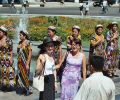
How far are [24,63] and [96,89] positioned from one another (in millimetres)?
5798

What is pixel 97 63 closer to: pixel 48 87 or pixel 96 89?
pixel 96 89

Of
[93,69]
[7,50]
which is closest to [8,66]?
[7,50]

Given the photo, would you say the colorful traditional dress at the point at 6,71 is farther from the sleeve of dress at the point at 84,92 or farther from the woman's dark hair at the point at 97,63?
→ the sleeve of dress at the point at 84,92

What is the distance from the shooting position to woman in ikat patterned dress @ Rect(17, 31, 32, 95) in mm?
11742

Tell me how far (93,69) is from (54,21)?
68.2ft

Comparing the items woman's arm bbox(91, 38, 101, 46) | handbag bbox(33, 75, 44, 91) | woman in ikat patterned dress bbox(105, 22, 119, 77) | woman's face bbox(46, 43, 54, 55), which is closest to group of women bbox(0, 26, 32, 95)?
woman's arm bbox(91, 38, 101, 46)

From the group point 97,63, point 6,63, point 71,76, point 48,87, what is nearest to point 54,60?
point 71,76

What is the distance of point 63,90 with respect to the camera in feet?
31.3

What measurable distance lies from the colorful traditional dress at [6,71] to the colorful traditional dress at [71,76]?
281 cm

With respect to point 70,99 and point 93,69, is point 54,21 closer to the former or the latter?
point 70,99

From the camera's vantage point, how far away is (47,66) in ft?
29.7

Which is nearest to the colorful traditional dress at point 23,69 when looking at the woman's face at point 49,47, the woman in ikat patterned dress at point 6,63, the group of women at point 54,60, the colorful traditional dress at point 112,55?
the group of women at point 54,60

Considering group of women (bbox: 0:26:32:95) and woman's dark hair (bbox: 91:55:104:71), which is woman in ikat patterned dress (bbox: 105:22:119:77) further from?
woman's dark hair (bbox: 91:55:104:71)

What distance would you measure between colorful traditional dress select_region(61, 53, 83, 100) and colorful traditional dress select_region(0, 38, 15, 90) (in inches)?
110
